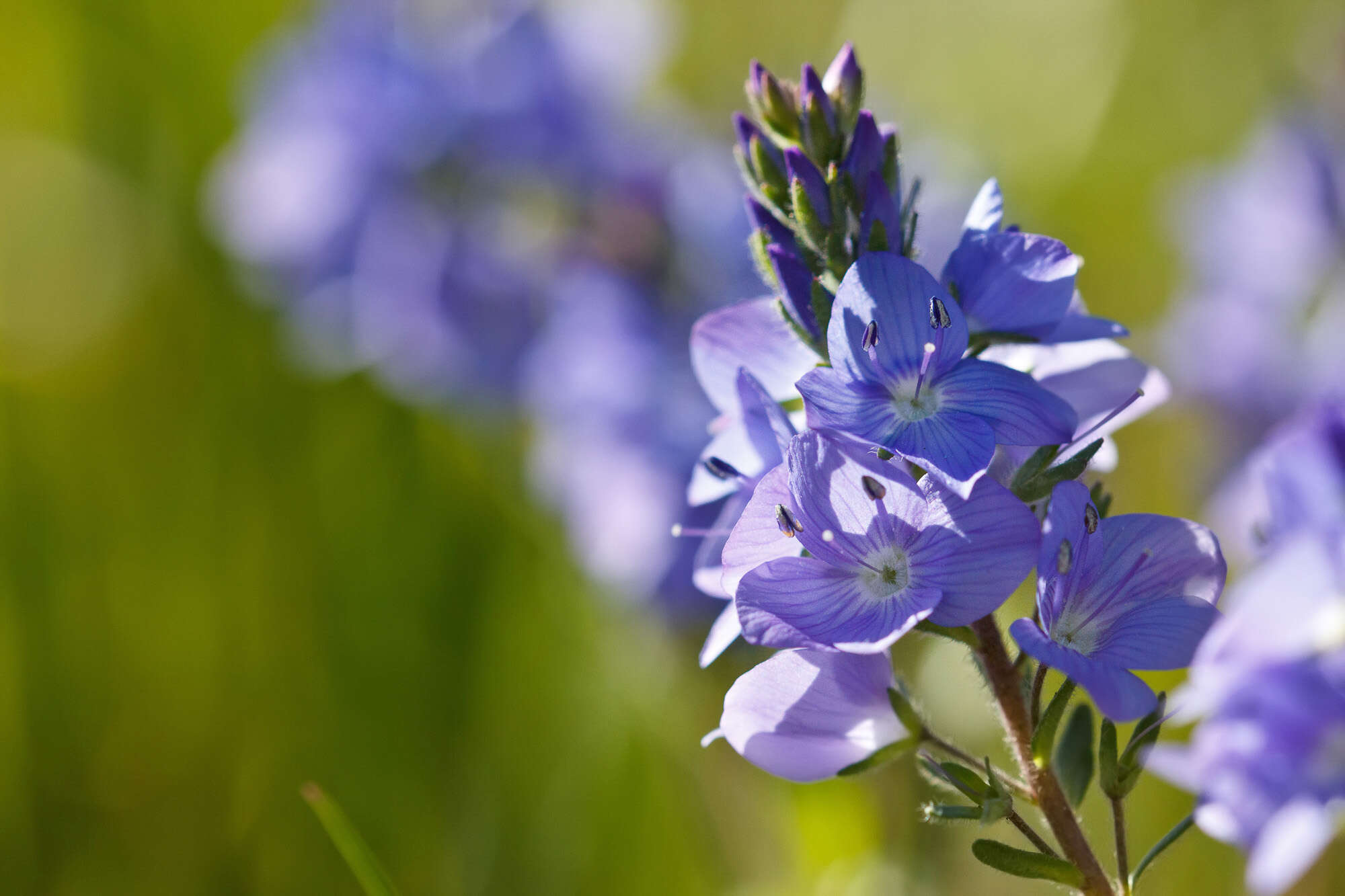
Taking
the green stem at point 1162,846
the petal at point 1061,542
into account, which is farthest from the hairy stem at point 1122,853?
the petal at point 1061,542

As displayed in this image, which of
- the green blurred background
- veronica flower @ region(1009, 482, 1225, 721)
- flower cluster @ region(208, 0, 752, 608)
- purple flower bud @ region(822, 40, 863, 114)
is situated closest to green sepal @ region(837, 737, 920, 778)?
veronica flower @ region(1009, 482, 1225, 721)

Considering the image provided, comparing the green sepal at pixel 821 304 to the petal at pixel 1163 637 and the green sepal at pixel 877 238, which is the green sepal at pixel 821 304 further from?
the petal at pixel 1163 637

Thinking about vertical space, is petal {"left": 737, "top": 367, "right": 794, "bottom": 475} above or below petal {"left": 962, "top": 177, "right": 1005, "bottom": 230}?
below

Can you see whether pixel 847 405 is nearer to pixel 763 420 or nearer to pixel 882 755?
pixel 763 420

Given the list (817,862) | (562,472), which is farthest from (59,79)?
(817,862)

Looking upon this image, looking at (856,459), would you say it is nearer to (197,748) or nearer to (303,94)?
(197,748)

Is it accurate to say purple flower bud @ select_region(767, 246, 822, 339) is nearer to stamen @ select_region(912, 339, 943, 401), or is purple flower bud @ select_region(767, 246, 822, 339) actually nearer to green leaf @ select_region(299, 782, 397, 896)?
stamen @ select_region(912, 339, 943, 401)
